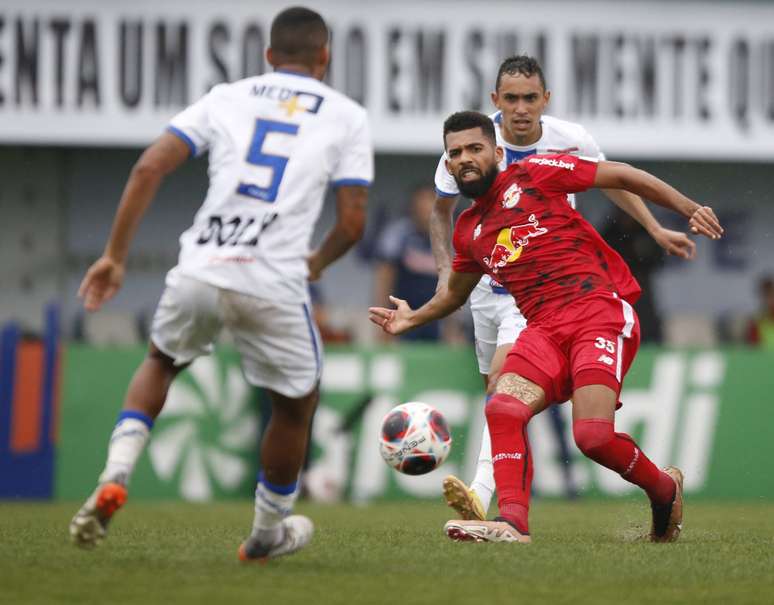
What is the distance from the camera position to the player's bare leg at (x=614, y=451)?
23.3ft

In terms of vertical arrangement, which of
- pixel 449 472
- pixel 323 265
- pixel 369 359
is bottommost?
pixel 449 472

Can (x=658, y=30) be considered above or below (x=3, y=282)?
above

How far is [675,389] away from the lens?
42.1 ft

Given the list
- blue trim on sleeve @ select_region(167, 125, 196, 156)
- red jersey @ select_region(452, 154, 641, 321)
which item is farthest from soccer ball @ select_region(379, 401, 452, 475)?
blue trim on sleeve @ select_region(167, 125, 196, 156)

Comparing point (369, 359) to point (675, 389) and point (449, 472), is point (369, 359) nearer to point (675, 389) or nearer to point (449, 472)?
point (449, 472)

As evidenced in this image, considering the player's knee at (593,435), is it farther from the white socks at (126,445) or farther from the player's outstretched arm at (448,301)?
the white socks at (126,445)

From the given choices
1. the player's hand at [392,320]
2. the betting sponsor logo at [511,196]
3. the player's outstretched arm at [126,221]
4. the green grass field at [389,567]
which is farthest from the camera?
the betting sponsor logo at [511,196]

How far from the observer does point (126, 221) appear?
5.75m

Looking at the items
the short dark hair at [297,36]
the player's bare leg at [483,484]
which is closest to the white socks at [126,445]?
the short dark hair at [297,36]

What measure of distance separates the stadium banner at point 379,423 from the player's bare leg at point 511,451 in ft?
16.4

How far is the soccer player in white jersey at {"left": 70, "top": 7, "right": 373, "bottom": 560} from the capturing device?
18.9 ft

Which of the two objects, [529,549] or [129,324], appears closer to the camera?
[529,549]

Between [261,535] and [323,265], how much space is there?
1061 mm

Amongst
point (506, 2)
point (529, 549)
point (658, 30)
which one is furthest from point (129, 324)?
point (529, 549)
